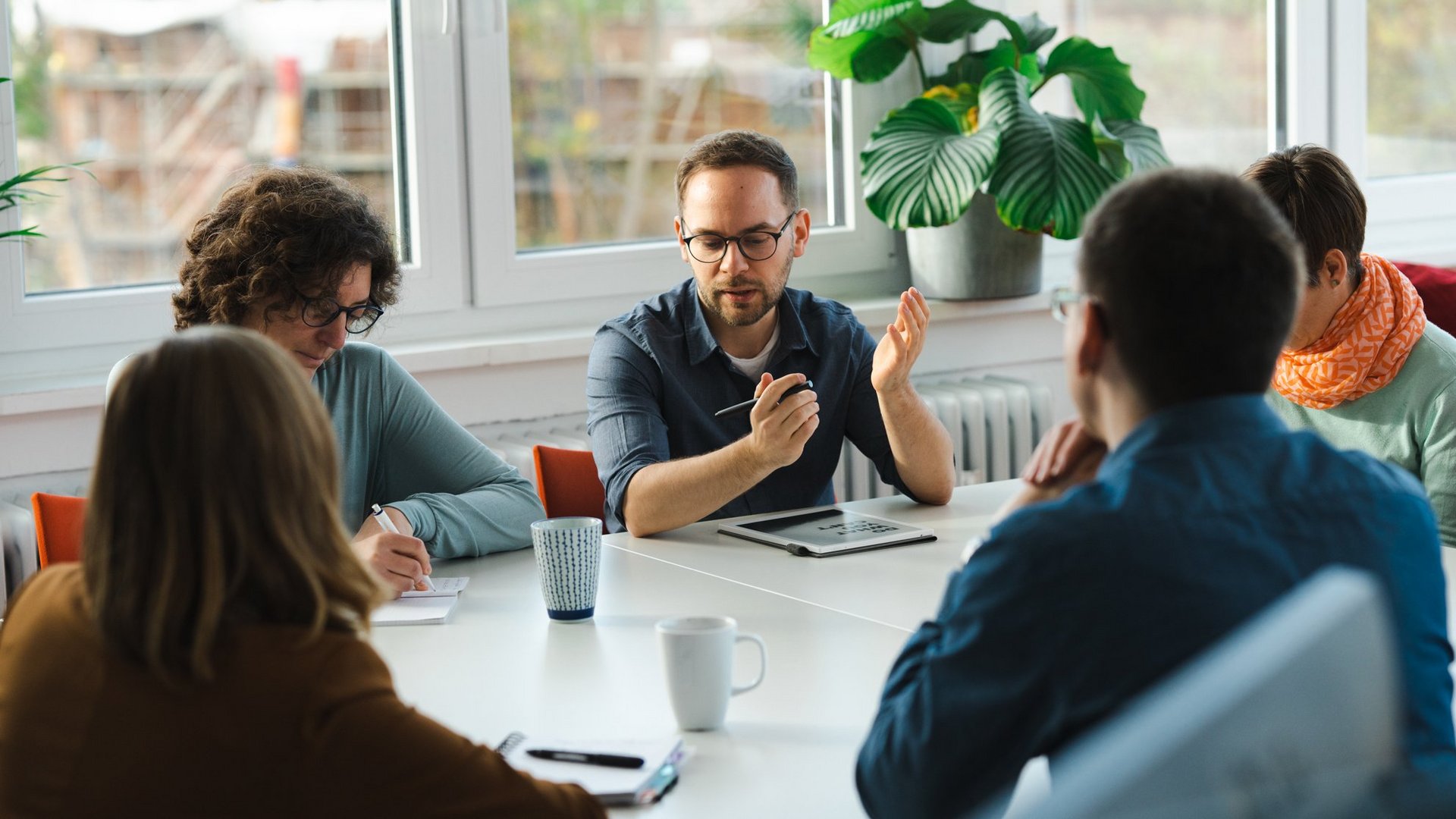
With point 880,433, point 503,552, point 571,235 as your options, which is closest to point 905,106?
point 571,235

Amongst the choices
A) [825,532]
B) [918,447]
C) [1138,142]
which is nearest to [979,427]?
[1138,142]

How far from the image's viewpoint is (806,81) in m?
3.65

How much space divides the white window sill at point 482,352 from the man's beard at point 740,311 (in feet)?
2.15

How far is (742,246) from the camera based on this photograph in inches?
99.7

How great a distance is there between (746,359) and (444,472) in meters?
0.59

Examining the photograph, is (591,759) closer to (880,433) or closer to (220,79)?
(880,433)

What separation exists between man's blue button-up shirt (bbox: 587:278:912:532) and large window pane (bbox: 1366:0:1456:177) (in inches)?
102

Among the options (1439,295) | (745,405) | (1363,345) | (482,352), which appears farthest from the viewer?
(482,352)

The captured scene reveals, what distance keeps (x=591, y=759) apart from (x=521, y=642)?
0.43 metres

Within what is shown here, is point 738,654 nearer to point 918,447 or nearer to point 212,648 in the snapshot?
point 212,648

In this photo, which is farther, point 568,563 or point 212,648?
point 568,563

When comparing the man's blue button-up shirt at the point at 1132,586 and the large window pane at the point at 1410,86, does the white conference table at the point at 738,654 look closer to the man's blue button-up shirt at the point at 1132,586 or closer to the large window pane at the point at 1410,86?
the man's blue button-up shirt at the point at 1132,586

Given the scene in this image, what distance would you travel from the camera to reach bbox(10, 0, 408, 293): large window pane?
2830 millimetres

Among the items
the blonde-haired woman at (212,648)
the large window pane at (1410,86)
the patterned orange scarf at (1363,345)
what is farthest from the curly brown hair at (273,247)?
the large window pane at (1410,86)
